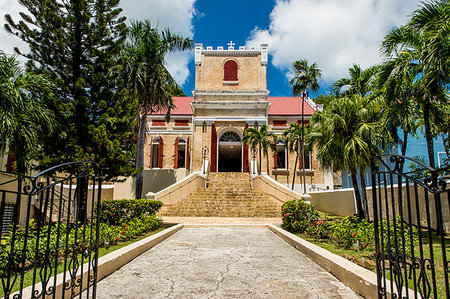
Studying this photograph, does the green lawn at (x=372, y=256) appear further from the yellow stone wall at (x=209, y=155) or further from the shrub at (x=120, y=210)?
the yellow stone wall at (x=209, y=155)

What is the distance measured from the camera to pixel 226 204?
58.1ft

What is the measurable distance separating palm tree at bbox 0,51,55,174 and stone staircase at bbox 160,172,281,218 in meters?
8.08

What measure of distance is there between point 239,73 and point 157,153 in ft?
36.1

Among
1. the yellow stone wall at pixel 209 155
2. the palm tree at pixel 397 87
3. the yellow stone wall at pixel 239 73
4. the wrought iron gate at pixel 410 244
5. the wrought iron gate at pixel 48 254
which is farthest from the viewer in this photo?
the yellow stone wall at pixel 239 73

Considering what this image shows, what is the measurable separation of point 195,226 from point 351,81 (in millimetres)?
9886

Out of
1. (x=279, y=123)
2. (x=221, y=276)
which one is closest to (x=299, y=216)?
(x=221, y=276)

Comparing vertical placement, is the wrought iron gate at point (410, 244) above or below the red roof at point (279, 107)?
below

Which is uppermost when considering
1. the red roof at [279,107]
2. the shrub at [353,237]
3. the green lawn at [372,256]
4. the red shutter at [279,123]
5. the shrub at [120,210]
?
the red roof at [279,107]

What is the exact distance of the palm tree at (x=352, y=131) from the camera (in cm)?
1088

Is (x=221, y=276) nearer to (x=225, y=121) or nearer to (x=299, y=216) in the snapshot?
(x=299, y=216)

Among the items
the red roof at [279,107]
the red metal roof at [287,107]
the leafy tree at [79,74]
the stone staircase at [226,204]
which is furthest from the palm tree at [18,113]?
the red metal roof at [287,107]

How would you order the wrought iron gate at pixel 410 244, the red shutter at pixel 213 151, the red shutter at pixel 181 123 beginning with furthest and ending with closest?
the red shutter at pixel 181 123 < the red shutter at pixel 213 151 < the wrought iron gate at pixel 410 244

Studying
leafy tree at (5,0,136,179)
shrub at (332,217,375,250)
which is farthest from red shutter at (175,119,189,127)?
shrub at (332,217,375,250)

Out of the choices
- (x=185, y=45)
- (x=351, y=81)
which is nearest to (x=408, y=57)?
(x=351, y=81)
